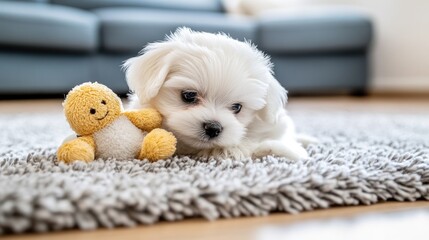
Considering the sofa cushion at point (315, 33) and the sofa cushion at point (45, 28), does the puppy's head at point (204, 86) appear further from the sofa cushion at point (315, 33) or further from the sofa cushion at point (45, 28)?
the sofa cushion at point (315, 33)

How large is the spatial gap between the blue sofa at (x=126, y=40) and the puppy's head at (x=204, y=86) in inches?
85.6

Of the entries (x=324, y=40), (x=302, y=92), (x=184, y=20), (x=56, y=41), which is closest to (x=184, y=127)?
(x=56, y=41)

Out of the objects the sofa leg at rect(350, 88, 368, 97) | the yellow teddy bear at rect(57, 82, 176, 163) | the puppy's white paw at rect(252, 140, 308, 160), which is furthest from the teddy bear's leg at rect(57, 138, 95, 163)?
the sofa leg at rect(350, 88, 368, 97)

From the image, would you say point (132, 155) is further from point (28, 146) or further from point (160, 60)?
point (28, 146)

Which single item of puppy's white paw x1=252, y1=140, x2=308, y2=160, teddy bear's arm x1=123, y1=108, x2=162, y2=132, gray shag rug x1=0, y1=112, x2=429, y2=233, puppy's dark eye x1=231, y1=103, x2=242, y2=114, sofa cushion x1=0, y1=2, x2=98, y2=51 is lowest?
gray shag rug x1=0, y1=112, x2=429, y2=233

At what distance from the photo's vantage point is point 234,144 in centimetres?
113

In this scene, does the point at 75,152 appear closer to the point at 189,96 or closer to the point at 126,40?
the point at 189,96

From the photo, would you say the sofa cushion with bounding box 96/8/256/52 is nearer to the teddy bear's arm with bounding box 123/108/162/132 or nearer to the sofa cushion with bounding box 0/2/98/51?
the sofa cushion with bounding box 0/2/98/51

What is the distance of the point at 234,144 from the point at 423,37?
145 inches

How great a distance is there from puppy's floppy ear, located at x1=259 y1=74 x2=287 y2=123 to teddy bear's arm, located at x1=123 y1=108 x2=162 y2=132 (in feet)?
0.91

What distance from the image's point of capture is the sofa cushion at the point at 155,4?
4168mm

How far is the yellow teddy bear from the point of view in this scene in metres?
1.01

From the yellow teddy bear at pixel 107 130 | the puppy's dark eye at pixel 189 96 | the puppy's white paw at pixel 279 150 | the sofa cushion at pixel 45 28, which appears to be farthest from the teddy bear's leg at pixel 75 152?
the sofa cushion at pixel 45 28

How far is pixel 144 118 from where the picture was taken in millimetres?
1094
